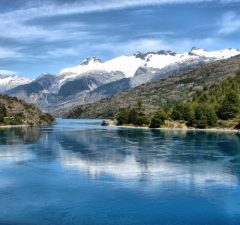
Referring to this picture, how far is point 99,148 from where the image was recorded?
154 metres

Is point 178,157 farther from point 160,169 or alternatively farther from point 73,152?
point 73,152

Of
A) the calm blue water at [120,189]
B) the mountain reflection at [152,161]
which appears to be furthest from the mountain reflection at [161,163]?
the calm blue water at [120,189]

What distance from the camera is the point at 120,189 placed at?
79.2 m

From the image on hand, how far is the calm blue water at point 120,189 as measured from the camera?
2437 inches

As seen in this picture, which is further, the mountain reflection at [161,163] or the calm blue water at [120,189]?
the mountain reflection at [161,163]

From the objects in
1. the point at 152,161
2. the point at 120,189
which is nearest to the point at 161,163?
the point at 152,161

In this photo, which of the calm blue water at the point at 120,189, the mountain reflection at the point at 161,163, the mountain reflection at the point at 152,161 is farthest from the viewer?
the mountain reflection at the point at 161,163

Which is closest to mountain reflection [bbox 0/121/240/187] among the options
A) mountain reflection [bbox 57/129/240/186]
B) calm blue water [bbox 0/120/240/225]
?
mountain reflection [bbox 57/129/240/186]

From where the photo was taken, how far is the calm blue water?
61894 mm

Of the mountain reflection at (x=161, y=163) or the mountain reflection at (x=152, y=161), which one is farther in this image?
the mountain reflection at (x=161, y=163)

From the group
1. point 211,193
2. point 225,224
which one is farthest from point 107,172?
point 225,224

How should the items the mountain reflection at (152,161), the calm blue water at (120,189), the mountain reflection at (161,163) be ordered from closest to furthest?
the calm blue water at (120,189) < the mountain reflection at (152,161) < the mountain reflection at (161,163)

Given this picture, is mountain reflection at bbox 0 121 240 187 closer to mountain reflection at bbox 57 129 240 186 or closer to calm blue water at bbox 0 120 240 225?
mountain reflection at bbox 57 129 240 186

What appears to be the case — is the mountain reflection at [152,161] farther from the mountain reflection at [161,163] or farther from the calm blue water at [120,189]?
the calm blue water at [120,189]
